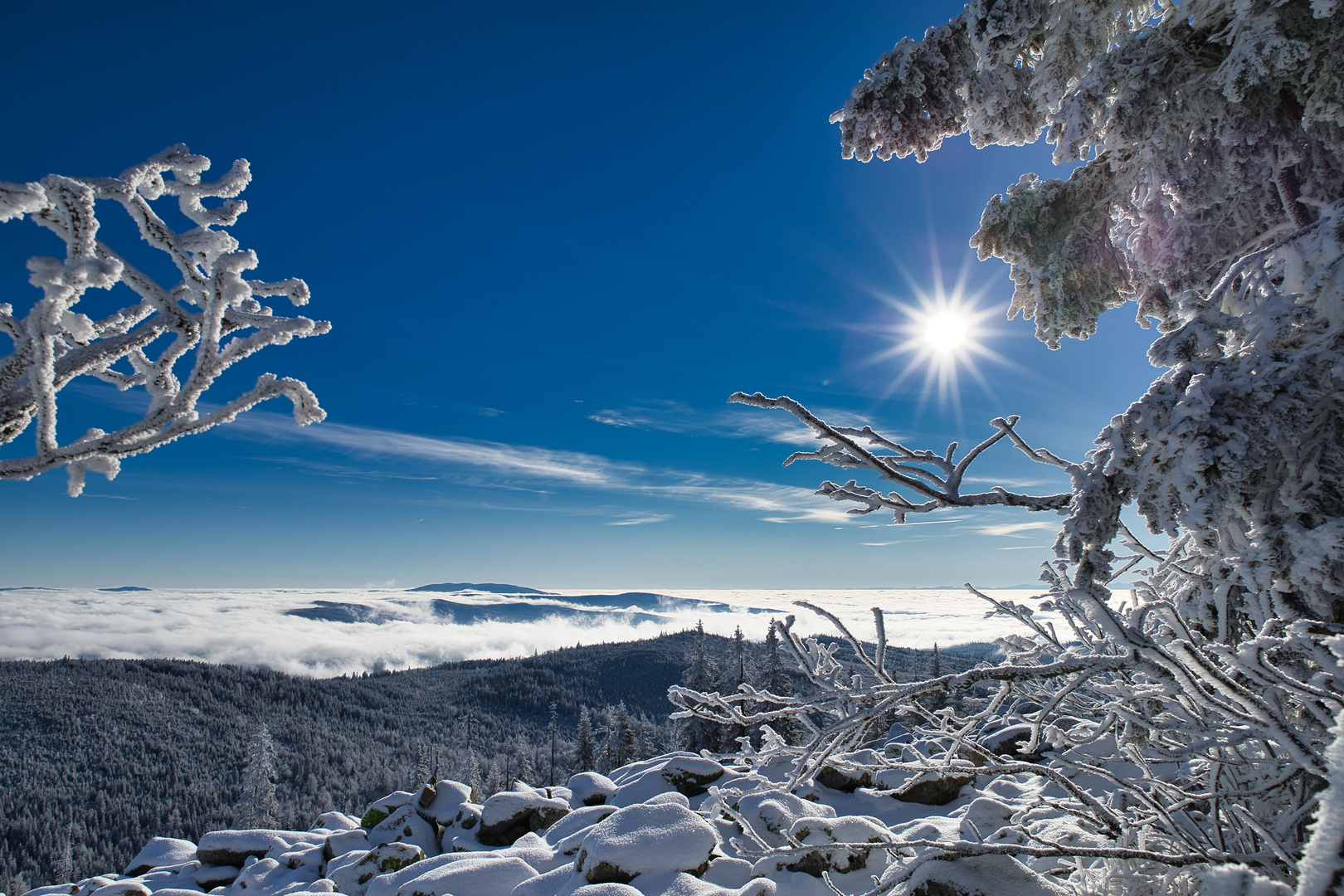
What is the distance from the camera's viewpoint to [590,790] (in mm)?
13320

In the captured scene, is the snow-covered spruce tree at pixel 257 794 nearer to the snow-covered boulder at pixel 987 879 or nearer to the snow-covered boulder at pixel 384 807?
the snow-covered boulder at pixel 384 807

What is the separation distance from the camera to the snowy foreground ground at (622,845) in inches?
154

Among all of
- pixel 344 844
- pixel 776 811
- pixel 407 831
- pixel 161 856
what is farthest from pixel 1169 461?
pixel 161 856

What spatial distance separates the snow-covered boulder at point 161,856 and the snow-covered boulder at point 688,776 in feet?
47.2

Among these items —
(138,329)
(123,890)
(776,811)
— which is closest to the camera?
(138,329)

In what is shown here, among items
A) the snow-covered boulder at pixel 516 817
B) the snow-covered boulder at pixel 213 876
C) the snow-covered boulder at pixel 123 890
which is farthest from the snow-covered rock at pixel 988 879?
the snow-covered boulder at pixel 213 876

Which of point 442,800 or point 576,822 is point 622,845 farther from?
point 442,800

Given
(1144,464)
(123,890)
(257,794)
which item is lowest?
(257,794)

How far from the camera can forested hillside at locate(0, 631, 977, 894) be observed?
99188 mm

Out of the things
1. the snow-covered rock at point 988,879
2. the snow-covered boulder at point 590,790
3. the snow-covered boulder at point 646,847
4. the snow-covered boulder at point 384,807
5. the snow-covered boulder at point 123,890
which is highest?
the snow-covered rock at point 988,879

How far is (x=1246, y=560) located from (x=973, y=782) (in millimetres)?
9558

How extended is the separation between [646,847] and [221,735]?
204m

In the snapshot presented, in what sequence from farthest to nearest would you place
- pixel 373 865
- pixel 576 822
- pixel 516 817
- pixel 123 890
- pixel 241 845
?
1. pixel 241 845
2. pixel 516 817
3. pixel 123 890
4. pixel 373 865
5. pixel 576 822

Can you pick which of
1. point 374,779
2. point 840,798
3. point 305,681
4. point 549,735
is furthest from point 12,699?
point 840,798
